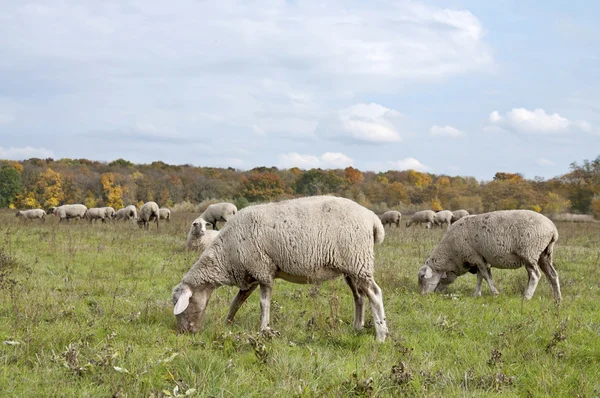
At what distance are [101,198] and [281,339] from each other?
204 feet

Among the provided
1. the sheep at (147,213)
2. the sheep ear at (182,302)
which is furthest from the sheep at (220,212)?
the sheep ear at (182,302)

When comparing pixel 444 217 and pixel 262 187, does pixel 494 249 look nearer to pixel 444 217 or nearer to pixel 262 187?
pixel 444 217

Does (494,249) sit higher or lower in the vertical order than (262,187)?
lower

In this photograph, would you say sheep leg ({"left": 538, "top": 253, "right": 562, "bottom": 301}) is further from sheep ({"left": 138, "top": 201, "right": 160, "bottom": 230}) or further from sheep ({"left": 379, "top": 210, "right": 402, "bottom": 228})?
sheep ({"left": 379, "top": 210, "right": 402, "bottom": 228})

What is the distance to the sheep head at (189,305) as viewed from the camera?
6.41 meters

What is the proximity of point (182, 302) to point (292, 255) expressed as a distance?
1.62 m

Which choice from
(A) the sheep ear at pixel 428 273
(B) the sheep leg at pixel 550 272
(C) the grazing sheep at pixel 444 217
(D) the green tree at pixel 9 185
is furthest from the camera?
(D) the green tree at pixel 9 185

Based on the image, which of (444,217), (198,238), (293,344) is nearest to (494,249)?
(293,344)

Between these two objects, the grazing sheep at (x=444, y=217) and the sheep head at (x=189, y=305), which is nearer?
the sheep head at (x=189, y=305)

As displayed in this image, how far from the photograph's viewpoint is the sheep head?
6410mm

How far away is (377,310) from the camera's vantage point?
Answer: 20.9 ft

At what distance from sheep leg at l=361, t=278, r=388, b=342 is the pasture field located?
15cm

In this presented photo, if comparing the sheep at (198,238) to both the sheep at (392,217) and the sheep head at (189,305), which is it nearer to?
the sheep head at (189,305)

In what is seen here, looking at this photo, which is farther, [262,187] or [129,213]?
[262,187]
